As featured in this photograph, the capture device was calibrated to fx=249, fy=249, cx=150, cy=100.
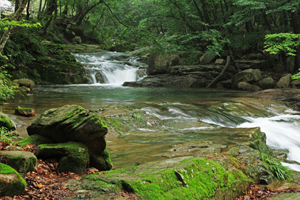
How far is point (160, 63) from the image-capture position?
80.6 feet

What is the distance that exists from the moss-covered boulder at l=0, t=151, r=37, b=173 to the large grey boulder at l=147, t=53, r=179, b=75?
855 inches

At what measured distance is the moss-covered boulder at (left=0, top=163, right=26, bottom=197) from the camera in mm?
2592

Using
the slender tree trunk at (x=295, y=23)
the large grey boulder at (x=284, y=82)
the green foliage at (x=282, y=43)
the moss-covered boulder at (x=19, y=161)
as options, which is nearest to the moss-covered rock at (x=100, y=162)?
the moss-covered boulder at (x=19, y=161)

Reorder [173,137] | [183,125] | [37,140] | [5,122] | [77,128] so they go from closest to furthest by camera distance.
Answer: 1. [77,128]
2. [37,140]
3. [5,122]
4. [173,137]
5. [183,125]

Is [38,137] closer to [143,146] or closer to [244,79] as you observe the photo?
[143,146]

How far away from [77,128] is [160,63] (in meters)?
20.9

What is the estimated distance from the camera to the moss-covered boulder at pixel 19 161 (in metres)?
3.09

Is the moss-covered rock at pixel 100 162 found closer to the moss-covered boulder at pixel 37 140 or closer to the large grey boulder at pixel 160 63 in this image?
the moss-covered boulder at pixel 37 140

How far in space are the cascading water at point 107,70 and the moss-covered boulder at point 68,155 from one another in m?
19.0

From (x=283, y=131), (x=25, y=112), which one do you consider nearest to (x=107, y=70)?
(x=25, y=112)

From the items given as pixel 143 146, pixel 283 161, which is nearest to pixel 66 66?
pixel 143 146

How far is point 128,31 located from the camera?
33.8ft

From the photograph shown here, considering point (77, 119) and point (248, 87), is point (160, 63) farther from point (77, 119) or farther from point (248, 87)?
point (77, 119)

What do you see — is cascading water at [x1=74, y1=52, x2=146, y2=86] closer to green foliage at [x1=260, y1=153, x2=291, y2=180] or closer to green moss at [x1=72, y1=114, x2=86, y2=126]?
green moss at [x1=72, y1=114, x2=86, y2=126]
